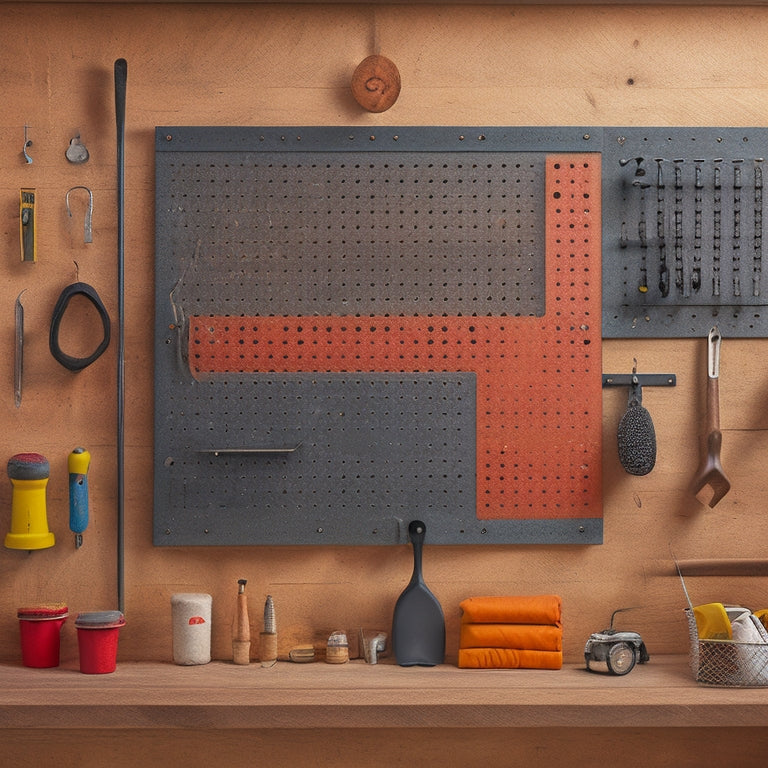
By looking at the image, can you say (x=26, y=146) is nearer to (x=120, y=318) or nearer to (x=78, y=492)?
(x=120, y=318)

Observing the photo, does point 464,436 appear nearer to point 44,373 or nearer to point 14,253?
point 44,373

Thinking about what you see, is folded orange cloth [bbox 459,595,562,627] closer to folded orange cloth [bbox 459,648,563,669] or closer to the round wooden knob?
folded orange cloth [bbox 459,648,563,669]

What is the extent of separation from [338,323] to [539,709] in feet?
2.86

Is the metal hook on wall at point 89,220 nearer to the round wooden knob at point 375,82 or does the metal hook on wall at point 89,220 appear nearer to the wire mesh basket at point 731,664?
the round wooden knob at point 375,82

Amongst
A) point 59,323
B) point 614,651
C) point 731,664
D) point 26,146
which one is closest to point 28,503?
point 59,323

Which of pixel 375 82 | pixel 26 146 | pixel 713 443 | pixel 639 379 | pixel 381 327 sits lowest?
pixel 713 443

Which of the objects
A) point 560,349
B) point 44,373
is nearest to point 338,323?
point 560,349

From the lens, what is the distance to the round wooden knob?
1.93 metres

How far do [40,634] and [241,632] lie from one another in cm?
40

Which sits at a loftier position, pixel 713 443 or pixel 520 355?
pixel 520 355

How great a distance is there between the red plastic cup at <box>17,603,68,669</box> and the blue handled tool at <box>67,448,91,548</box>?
0.57 feet

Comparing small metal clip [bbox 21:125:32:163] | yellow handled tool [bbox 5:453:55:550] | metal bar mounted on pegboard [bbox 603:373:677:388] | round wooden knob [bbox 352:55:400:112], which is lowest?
yellow handled tool [bbox 5:453:55:550]

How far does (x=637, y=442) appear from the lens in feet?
6.17

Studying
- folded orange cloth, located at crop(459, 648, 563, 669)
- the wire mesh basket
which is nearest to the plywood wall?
folded orange cloth, located at crop(459, 648, 563, 669)
